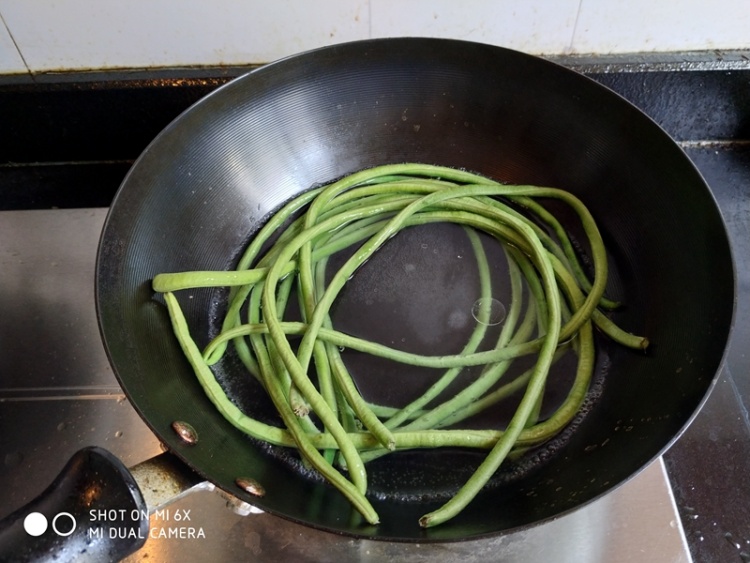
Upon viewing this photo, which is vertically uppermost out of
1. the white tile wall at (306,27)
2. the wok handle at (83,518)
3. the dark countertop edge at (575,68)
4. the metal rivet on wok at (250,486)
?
the white tile wall at (306,27)

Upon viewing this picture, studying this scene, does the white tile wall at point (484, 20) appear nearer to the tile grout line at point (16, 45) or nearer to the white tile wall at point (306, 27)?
the white tile wall at point (306, 27)

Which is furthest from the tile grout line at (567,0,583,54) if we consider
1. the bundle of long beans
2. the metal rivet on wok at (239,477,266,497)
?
the metal rivet on wok at (239,477,266,497)

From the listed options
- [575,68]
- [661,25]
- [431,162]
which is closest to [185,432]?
[431,162]

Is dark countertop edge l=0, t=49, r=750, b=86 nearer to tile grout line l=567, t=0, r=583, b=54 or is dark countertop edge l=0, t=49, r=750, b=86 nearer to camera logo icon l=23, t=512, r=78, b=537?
tile grout line l=567, t=0, r=583, b=54

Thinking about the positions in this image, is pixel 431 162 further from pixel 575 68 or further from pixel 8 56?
pixel 8 56

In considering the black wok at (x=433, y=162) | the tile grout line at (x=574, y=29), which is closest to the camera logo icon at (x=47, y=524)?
the black wok at (x=433, y=162)

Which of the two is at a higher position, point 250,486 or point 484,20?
point 484,20
